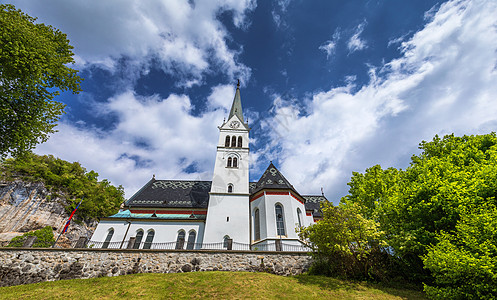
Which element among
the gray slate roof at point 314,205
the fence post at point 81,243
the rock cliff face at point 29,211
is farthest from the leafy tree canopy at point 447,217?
the rock cliff face at point 29,211

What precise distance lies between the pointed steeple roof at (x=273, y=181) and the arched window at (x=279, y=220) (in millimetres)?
2247

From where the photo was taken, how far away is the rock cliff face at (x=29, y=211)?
28.3 meters

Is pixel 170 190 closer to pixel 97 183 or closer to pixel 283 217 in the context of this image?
pixel 283 217

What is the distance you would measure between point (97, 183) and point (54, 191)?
1055 centimetres

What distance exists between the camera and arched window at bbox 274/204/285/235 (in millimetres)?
20250

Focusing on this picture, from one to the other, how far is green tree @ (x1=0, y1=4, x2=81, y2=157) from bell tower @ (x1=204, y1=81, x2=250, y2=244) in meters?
15.7

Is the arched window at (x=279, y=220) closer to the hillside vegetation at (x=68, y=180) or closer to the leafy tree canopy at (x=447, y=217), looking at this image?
the leafy tree canopy at (x=447, y=217)

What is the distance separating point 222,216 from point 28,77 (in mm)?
18614

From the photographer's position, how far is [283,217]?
2083cm

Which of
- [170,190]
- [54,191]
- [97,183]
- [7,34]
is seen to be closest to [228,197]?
[170,190]

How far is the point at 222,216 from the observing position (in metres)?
22.3

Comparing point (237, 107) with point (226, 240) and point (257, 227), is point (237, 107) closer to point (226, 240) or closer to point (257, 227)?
point (257, 227)

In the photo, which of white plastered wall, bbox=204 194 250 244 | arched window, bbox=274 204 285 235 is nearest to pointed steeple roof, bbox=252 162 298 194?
arched window, bbox=274 204 285 235

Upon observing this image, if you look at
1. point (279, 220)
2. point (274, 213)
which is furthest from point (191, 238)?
point (279, 220)
